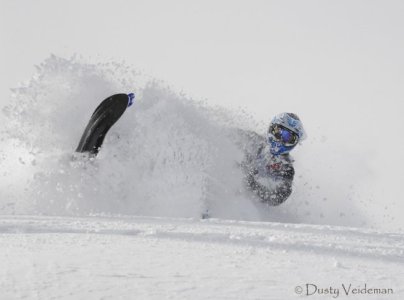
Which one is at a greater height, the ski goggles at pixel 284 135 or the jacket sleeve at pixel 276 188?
the ski goggles at pixel 284 135

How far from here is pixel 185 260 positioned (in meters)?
3.72

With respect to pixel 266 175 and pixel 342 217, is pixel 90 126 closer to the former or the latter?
pixel 266 175

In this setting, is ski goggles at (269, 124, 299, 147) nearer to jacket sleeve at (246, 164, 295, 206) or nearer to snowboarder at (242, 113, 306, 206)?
snowboarder at (242, 113, 306, 206)

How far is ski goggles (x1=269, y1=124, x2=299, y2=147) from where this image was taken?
8734 millimetres

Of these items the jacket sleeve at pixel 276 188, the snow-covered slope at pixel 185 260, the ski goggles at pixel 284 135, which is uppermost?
the ski goggles at pixel 284 135

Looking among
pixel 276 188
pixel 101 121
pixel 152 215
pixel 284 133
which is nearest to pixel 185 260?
pixel 152 215

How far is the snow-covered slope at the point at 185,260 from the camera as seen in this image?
2963 mm

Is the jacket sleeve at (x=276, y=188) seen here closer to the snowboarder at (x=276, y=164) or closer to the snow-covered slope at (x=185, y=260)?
the snowboarder at (x=276, y=164)

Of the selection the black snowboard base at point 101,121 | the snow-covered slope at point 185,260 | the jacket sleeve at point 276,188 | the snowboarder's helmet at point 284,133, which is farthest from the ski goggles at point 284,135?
the snow-covered slope at point 185,260

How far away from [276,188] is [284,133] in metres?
0.90

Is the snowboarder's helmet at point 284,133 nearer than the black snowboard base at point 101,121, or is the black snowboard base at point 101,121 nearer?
the black snowboard base at point 101,121

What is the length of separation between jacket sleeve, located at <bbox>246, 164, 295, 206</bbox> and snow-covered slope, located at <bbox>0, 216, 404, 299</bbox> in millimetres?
3095

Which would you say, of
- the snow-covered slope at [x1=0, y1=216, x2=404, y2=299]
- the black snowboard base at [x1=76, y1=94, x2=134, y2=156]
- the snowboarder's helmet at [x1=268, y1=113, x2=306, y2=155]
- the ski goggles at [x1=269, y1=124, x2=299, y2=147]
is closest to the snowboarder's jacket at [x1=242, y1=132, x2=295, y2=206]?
the snowboarder's helmet at [x1=268, y1=113, x2=306, y2=155]

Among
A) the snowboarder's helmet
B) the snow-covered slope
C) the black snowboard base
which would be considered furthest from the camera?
the snowboarder's helmet
